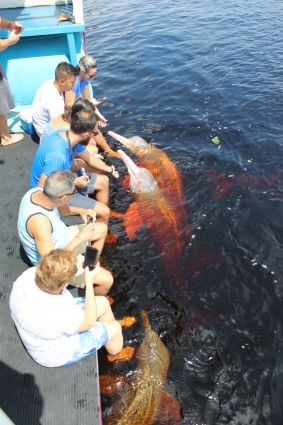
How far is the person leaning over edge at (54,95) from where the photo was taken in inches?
261

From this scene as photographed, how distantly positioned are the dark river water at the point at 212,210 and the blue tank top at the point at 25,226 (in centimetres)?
176

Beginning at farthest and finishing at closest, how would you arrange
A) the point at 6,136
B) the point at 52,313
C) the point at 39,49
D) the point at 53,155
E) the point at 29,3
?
1. the point at 29,3
2. the point at 39,49
3. the point at 6,136
4. the point at 53,155
5. the point at 52,313

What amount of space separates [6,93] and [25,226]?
4659mm

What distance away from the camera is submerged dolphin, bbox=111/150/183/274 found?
24.0ft

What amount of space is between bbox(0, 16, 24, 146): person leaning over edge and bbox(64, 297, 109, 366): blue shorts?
4920 mm

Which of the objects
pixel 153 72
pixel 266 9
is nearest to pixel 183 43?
pixel 153 72

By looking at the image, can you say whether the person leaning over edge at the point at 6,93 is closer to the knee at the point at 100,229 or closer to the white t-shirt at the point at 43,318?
the knee at the point at 100,229

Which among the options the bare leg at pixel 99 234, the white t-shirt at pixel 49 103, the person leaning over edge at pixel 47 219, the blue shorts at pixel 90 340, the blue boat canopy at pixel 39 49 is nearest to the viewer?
the blue shorts at pixel 90 340

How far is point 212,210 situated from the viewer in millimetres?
8250

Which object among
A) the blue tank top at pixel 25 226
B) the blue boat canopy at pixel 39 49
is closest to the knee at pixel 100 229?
the blue tank top at pixel 25 226

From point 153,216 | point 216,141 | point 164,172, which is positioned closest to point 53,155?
point 153,216

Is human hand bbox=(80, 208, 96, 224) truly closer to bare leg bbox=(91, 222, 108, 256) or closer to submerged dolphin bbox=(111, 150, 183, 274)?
bare leg bbox=(91, 222, 108, 256)

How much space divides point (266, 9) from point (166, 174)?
1545 cm

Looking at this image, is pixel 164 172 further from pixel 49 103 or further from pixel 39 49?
pixel 39 49
